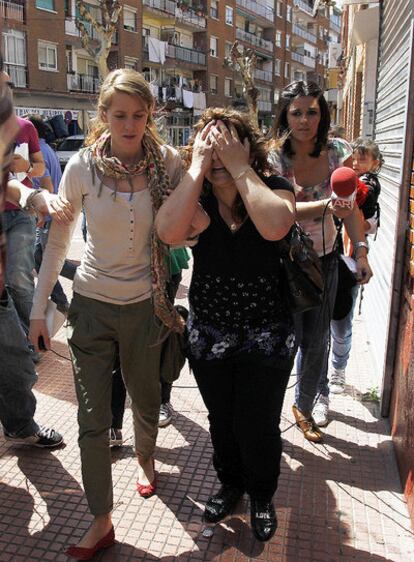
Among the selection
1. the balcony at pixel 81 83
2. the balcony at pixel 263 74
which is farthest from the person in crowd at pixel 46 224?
the balcony at pixel 263 74

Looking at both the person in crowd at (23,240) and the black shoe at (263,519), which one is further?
the person in crowd at (23,240)

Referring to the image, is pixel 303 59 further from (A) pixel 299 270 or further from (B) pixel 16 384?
(A) pixel 299 270

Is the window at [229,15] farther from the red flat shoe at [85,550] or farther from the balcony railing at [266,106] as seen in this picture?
the red flat shoe at [85,550]

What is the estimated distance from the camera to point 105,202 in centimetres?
244

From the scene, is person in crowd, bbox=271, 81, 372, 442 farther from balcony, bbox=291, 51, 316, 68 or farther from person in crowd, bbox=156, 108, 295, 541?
balcony, bbox=291, 51, 316, 68

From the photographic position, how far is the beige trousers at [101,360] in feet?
8.18

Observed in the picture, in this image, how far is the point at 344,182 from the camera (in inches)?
98.0

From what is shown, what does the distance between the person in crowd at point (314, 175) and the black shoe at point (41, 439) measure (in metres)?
1.48

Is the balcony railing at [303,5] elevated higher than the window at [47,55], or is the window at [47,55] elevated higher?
the balcony railing at [303,5]

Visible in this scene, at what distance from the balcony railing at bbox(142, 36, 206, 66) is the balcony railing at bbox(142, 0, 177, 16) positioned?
1.94 m

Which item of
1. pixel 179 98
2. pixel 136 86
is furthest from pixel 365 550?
pixel 179 98

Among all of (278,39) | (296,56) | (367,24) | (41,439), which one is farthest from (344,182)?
(296,56)

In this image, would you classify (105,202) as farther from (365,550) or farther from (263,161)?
(365,550)

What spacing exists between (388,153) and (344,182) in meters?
2.69
